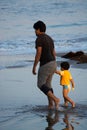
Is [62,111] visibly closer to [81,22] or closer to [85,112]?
[85,112]

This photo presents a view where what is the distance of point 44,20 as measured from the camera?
116 ft

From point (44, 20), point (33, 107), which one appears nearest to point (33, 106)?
point (33, 107)

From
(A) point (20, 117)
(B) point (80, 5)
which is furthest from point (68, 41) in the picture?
(B) point (80, 5)

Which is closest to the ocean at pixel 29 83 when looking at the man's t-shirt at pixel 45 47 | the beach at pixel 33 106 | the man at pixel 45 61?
the beach at pixel 33 106

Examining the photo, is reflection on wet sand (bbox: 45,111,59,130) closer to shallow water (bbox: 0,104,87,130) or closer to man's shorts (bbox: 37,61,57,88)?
shallow water (bbox: 0,104,87,130)

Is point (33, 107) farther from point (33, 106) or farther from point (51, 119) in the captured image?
point (51, 119)

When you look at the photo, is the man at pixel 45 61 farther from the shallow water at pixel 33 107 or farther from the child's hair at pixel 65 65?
the child's hair at pixel 65 65

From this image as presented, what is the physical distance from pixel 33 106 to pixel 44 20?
27.2m

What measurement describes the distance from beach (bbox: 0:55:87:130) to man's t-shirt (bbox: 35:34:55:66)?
823 millimetres

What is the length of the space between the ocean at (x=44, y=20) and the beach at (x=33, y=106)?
7.50m

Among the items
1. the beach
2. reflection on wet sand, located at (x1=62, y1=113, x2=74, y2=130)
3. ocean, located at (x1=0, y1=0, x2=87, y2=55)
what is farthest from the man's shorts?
ocean, located at (x1=0, y1=0, x2=87, y2=55)

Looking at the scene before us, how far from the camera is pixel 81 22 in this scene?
33438 mm

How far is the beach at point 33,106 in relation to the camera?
7078 mm

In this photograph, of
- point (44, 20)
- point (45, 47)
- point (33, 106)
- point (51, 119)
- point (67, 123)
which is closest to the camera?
point (67, 123)
